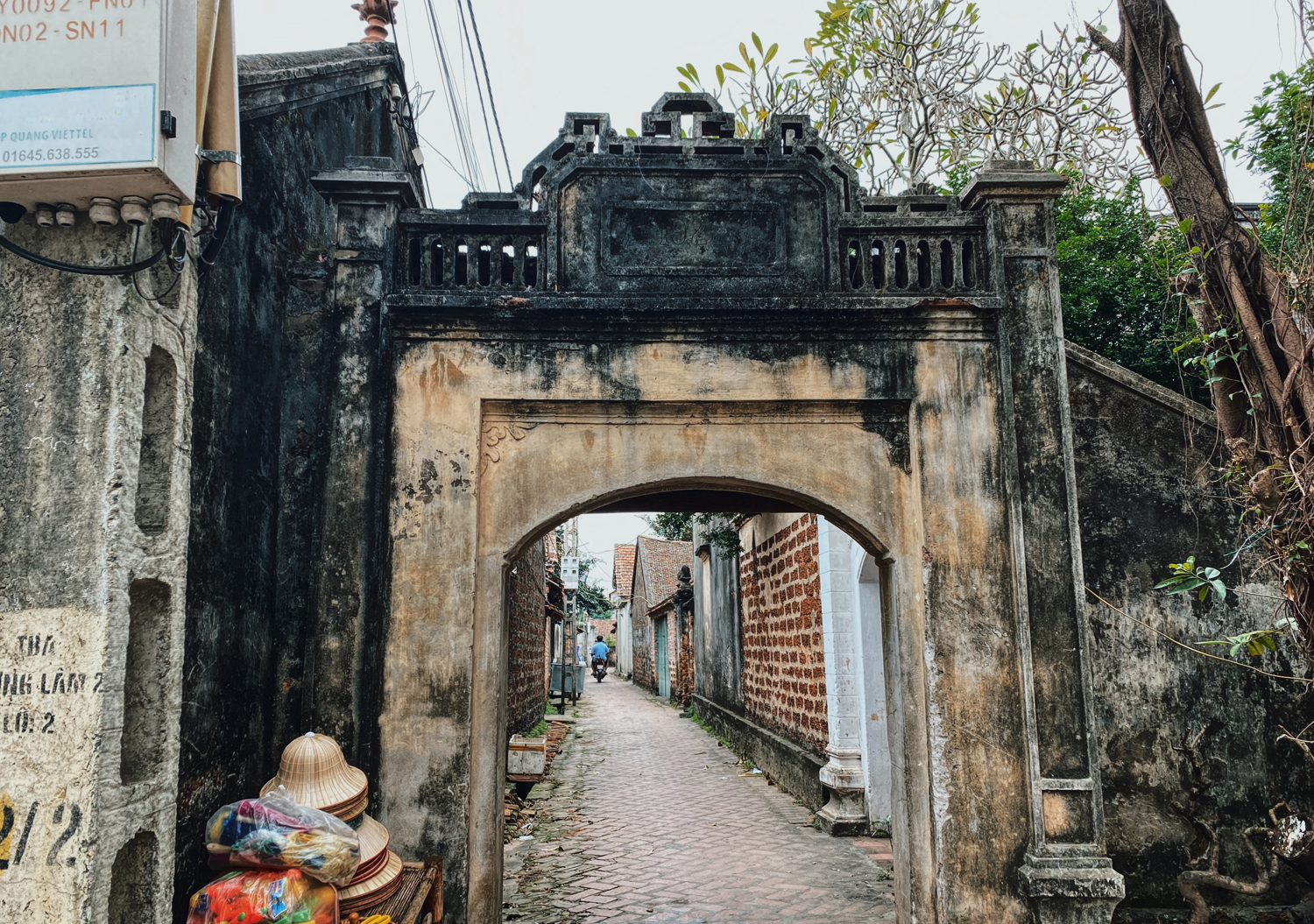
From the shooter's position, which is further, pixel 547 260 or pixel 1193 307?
pixel 547 260

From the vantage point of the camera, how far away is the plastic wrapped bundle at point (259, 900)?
3332 millimetres

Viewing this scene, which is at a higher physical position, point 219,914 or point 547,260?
point 547,260

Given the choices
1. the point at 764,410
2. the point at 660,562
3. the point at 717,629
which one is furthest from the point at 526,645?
the point at 660,562

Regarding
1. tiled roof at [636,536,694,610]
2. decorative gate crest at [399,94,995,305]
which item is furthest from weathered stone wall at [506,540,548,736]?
tiled roof at [636,536,694,610]

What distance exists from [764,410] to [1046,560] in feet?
5.50

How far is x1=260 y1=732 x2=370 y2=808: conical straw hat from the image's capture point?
3.96 m

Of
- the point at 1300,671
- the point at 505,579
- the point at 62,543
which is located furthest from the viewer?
the point at 1300,671

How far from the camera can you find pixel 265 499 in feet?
15.3

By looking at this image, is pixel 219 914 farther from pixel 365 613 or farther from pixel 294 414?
pixel 294 414

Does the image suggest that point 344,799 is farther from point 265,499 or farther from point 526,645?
point 526,645

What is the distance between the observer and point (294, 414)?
4895 mm

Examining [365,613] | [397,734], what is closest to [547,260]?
[365,613]

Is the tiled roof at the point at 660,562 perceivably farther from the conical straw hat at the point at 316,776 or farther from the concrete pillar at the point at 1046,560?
the conical straw hat at the point at 316,776

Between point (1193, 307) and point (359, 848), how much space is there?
14.5 feet
